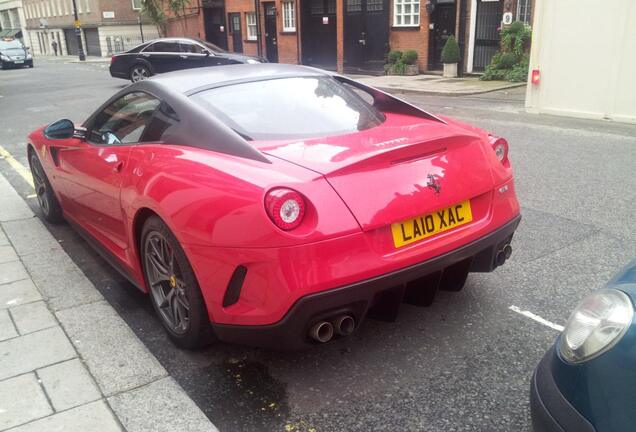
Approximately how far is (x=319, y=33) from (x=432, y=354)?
2326cm

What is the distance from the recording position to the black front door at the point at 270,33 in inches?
1061

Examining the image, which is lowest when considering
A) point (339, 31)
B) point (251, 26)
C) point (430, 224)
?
point (430, 224)

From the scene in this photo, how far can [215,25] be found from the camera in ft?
106

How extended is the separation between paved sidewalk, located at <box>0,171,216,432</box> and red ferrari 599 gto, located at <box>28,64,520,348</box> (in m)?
0.31

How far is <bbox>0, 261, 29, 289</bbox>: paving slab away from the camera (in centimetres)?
407

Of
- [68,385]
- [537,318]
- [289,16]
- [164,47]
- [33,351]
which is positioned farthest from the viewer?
[289,16]

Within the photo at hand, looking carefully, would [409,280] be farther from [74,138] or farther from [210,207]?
[74,138]

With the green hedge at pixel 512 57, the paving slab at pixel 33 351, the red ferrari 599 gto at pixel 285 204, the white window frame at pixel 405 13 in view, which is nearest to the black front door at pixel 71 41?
the white window frame at pixel 405 13

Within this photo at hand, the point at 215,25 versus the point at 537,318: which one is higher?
the point at 215,25

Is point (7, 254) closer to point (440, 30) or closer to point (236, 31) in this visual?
point (440, 30)

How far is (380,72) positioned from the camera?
21531 millimetres

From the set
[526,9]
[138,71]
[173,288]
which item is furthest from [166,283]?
[526,9]

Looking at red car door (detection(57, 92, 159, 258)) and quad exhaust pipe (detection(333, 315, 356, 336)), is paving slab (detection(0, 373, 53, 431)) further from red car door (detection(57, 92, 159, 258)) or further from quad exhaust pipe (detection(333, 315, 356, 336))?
quad exhaust pipe (detection(333, 315, 356, 336))

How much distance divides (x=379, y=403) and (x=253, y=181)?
1.17m
